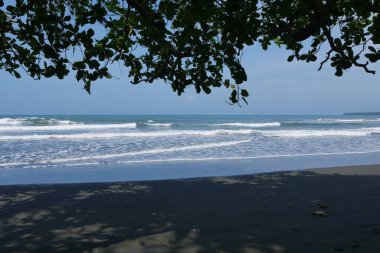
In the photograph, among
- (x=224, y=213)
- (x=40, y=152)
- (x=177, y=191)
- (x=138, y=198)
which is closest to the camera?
(x=224, y=213)

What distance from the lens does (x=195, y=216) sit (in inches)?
210

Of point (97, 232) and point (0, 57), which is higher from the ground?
point (0, 57)

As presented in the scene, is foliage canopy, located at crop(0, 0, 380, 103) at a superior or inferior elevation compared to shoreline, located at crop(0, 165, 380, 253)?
superior

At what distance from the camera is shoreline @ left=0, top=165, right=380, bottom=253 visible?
13.5 feet

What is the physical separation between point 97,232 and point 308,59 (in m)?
3.23

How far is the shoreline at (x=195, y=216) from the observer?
4.10 meters

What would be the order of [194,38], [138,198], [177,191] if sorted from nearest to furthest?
[194,38]
[138,198]
[177,191]

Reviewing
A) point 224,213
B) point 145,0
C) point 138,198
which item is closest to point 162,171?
point 138,198

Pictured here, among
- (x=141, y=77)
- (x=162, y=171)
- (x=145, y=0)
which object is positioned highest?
(x=145, y=0)

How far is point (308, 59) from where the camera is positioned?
4797 millimetres

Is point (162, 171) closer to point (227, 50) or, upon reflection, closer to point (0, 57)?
point (0, 57)

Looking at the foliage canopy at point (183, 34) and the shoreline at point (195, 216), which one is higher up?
the foliage canopy at point (183, 34)

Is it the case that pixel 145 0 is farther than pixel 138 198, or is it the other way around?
pixel 138 198

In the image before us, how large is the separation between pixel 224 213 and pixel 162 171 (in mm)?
5445
